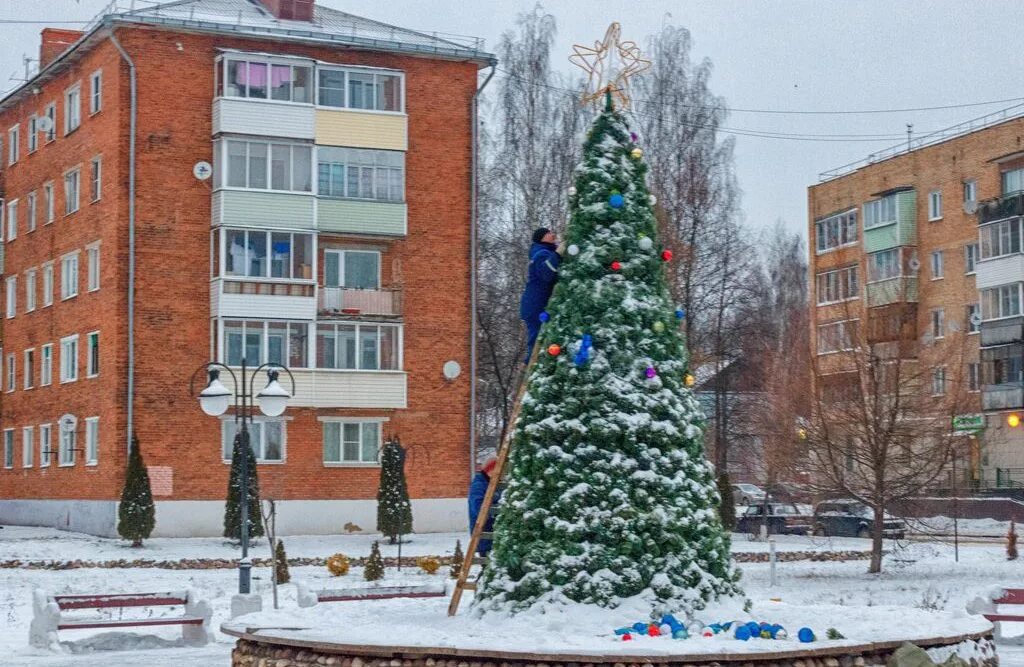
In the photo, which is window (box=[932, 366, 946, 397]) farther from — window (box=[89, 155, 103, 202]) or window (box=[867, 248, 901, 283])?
window (box=[867, 248, 901, 283])

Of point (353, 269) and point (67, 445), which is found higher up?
point (353, 269)

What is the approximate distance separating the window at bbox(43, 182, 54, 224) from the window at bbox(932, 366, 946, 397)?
27.6 m

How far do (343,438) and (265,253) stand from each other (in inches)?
215

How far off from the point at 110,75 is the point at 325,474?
11.9 metres

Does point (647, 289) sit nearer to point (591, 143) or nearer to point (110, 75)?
point (591, 143)

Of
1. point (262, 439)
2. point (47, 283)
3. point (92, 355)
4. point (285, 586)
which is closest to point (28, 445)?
point (47, 283)

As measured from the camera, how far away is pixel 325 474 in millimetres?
42844

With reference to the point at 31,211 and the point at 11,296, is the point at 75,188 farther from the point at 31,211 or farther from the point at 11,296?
the point at 11,296

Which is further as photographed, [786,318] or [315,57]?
[786,318]

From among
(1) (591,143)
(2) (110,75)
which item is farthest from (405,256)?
A: (1) (591,143)

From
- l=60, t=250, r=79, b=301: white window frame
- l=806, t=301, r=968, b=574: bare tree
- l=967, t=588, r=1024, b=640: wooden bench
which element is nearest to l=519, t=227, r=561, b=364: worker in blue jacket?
l=967, t=588, r=1024, b=640: wooden bench

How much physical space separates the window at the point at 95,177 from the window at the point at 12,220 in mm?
8501

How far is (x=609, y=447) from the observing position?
1189cm

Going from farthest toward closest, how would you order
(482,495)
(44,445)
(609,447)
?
(44,445) → (482,495) → (609,447)
